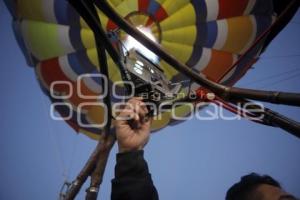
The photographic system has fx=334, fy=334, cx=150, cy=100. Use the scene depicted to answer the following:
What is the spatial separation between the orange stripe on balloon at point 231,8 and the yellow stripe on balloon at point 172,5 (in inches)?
12.5

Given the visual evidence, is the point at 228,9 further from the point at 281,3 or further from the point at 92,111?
the point at 92,111

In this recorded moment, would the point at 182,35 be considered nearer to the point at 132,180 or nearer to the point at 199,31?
the point at 199,31

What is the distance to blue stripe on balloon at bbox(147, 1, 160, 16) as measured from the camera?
2.73 metres

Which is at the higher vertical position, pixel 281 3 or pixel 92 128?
pixel 281 3

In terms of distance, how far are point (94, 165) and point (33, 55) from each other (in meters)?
1.73

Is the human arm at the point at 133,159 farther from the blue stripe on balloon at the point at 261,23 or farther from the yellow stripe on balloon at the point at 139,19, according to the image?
the blue stripe on balloon at the point at 261,23

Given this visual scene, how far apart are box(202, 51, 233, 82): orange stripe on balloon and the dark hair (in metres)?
1.87

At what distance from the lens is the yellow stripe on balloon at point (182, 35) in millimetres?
2787

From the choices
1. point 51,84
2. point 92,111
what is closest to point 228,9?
point 92,111

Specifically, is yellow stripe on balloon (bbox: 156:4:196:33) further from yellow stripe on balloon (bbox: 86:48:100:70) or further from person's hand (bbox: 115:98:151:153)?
person's hand (bbox: 115:98:151:153)

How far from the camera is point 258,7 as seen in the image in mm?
2977

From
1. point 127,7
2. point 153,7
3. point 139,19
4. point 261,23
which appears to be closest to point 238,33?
point 261,23

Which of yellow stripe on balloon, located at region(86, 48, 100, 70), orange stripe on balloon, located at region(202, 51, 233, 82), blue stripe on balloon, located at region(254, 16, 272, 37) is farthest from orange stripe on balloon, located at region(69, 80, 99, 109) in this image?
blue stripe on balloon, located at region(254, 16, 272, 37)

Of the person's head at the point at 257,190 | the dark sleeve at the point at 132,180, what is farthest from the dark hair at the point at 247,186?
the dark sleeve at the point at 132,180
